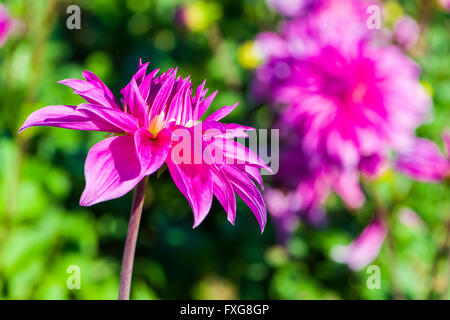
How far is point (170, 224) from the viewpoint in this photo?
139cm

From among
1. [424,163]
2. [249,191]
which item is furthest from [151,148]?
[424,163]

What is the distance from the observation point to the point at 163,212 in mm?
1419

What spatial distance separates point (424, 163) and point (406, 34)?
0.62 meters

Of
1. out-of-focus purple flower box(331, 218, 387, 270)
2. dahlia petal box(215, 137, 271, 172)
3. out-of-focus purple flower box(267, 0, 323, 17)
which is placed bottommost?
out-of-focus purple flower box(331, 218, 387, 270)

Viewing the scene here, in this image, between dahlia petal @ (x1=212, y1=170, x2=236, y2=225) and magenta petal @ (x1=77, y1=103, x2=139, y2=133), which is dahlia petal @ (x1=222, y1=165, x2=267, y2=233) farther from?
magenta petal @ (x1=77, y1=103, x2=139, y2=133)

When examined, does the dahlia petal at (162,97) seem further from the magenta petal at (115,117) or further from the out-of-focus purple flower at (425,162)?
the out-of-focus purple flower at (425,162)

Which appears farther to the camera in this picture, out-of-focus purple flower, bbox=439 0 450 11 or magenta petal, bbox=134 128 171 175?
out-of-focus purple flower, bbox=439 0 450 11

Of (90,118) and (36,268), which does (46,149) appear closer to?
(36,268)

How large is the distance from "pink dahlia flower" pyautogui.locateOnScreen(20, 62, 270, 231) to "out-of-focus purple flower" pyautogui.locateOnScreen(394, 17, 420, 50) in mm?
1102

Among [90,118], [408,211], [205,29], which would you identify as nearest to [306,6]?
[205,29]

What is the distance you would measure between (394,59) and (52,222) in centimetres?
96

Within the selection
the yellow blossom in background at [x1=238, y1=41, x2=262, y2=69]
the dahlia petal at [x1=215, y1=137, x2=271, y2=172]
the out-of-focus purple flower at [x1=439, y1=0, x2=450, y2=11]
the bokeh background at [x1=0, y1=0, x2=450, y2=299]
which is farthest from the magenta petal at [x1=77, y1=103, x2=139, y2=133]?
the out-of-focus purple flower at [x1=439, y1=0, x2=450, y2=11]

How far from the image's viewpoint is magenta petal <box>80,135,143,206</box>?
490 millimetres

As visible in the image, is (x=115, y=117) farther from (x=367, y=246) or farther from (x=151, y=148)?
(x=367, y=246)
